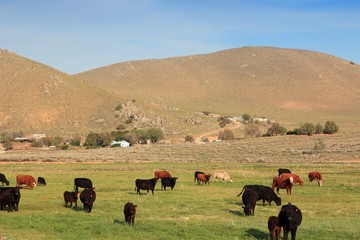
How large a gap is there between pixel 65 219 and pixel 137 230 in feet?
12.4

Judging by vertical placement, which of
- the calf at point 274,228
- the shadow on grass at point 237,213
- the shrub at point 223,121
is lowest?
the shadow on grass at point 237,213

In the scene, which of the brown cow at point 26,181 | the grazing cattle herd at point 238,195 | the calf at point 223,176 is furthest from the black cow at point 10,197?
the calf at point 223,176

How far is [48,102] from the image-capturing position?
127m

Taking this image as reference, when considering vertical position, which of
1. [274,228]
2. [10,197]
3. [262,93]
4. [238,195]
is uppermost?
[262,93]

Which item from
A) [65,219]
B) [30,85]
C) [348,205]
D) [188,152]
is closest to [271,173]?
[348,205]

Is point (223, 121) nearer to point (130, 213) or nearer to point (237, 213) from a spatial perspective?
point (237, 213)

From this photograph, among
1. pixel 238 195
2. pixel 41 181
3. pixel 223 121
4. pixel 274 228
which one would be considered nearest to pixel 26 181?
pixel 41 181

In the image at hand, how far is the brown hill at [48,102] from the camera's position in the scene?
4658 inches

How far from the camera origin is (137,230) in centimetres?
1869

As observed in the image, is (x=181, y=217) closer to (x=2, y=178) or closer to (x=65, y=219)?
(x=65, y=219)

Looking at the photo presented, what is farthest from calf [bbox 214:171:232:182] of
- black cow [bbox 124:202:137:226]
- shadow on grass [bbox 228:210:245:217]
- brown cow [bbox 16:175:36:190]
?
black cow [bbox 124:202:137:226]

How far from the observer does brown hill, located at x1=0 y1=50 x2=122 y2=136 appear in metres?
118

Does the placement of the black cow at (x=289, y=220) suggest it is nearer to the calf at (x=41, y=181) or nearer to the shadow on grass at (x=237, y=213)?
the shadow on grass at (x=237, y=213)

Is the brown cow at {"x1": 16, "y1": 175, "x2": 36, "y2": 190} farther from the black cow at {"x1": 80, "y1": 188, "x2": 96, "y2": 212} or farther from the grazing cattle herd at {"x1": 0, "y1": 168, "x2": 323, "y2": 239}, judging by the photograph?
the black cow at {"x1": 80, "y1": 188, "x2": 96, "y2": 212}
